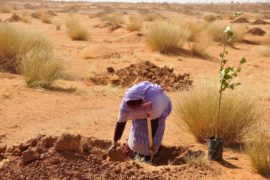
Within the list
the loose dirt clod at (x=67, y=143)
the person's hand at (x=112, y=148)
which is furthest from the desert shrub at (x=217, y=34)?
the loose dirt clod at (x=67, y=143)

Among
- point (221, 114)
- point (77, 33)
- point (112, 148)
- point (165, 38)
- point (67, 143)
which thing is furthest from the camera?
point (77, 33)

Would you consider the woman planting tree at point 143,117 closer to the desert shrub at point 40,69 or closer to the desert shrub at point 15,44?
the desert shrub at point 40,69

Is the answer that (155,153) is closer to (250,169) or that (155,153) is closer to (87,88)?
(250,169)

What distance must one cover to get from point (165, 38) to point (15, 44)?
246 inches

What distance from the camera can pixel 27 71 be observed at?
502 inches

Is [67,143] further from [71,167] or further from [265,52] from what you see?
[265,52]

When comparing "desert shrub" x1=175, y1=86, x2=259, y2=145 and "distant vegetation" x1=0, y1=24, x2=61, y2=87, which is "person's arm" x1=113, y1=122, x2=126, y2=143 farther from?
"distant vegetation" x1=0, y1=24, x2=61, y2=87

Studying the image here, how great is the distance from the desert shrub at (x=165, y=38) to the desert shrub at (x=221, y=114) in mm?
11319

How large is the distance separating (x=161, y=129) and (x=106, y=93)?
210 inches

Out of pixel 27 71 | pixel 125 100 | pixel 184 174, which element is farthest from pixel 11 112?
pixel 184 174

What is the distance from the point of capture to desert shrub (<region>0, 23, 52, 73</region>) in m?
14.9

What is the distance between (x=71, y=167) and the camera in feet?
19.9

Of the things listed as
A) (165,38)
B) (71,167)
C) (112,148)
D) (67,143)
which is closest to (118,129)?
(112,148)

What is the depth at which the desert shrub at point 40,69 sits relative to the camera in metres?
12.6
